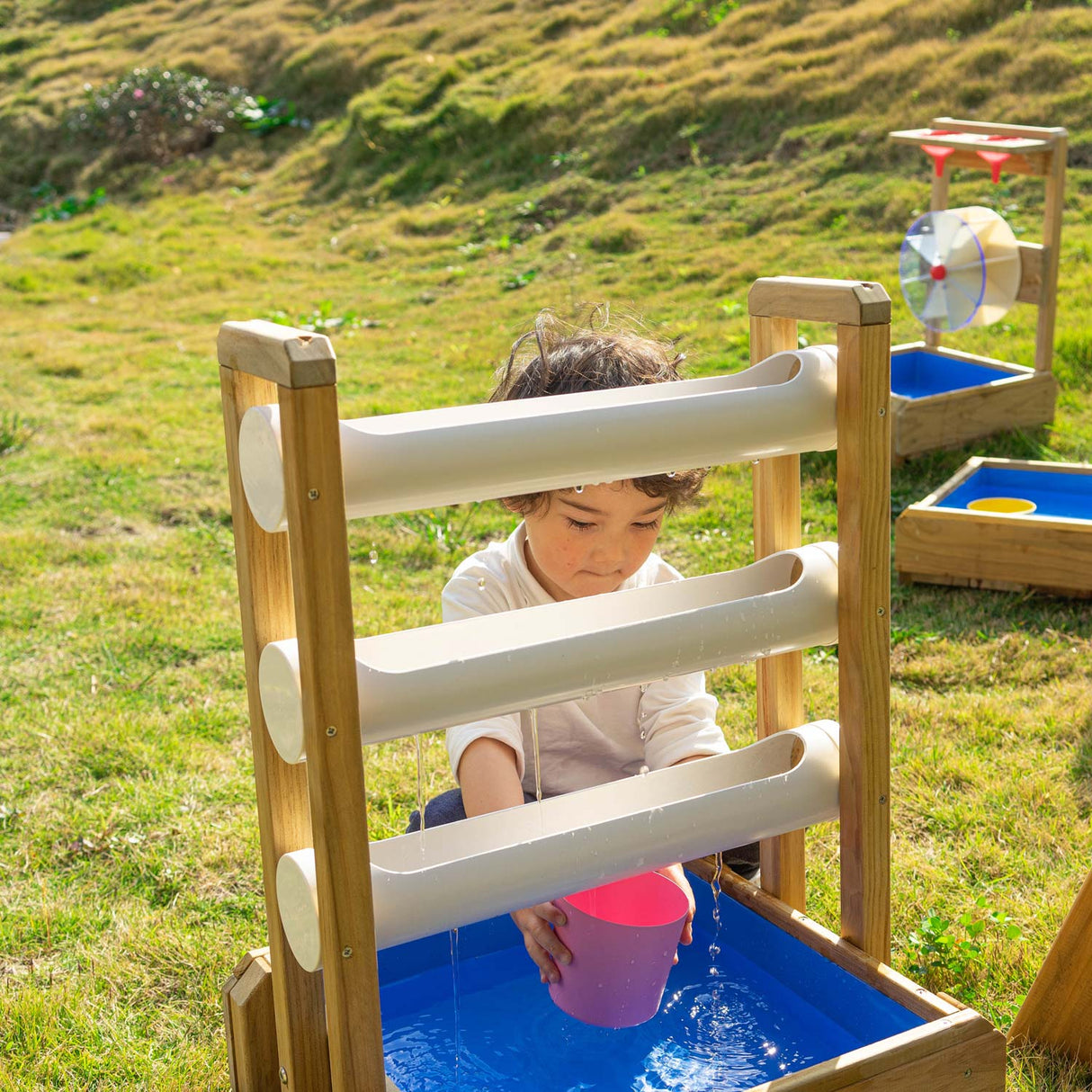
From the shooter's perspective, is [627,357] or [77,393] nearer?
[627,357]

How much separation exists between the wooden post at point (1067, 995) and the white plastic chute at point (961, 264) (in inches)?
137

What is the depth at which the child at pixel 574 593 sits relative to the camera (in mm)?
1910

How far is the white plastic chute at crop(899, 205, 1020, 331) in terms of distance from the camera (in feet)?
15.7

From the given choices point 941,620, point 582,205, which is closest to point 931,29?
point 582,205

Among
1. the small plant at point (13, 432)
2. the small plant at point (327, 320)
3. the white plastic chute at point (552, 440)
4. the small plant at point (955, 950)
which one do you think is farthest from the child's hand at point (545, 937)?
the small plant at point (327, 320)

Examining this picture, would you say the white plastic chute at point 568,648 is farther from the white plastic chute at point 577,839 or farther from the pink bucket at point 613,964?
the pink bucket at point 613,964

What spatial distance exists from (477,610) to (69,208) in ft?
44.3

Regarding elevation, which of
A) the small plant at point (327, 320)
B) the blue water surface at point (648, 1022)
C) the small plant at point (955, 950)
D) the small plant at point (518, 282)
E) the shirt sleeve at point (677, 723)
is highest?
the small plant at point (518, 282)

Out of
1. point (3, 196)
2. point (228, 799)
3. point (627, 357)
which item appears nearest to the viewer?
point (627, 357)

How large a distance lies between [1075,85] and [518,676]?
8.46 m

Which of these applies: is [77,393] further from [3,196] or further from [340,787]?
[3,196]

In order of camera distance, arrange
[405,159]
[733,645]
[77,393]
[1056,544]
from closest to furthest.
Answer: [733,645]
[1056,544]
[77,393]
[405,159]

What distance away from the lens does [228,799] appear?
289cm

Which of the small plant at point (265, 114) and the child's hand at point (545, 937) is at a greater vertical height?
the small plant at point (265, 114)
